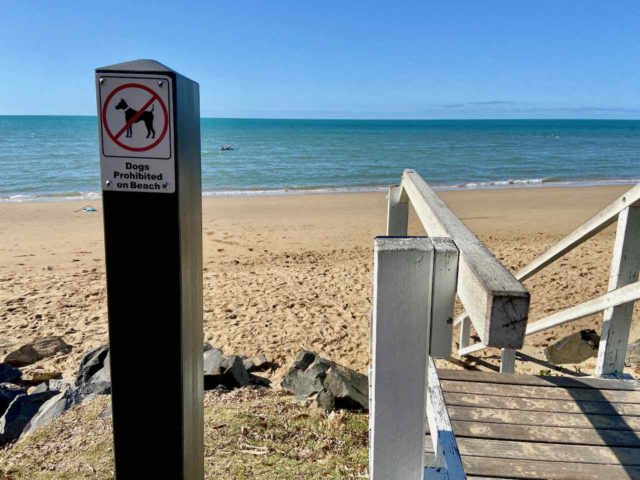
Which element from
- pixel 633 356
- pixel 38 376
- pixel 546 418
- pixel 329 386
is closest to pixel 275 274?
pixel 38 376

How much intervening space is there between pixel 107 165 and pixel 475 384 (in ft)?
7.26

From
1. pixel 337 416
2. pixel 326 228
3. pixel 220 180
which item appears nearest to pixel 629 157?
pixel 220 180

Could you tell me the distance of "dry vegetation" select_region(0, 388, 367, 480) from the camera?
3.01 metres

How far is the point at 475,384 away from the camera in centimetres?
290

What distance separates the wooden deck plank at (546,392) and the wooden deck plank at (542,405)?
0.04m

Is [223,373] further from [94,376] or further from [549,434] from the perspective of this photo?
[549,434]

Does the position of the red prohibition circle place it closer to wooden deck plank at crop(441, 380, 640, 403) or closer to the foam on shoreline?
wooden deck plank at crop(441, 380, 640, 403)

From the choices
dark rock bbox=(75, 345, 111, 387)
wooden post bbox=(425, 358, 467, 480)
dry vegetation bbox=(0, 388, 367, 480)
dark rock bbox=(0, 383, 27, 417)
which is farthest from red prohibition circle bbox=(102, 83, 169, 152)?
dark rock bbox=(0, 383, 27, 417)

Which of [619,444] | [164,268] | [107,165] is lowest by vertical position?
[619,444]

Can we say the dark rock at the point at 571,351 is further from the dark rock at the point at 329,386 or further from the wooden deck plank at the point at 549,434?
the wooden deck plank at the point at 549,434

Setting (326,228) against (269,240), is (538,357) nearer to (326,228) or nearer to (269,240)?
(269,240)

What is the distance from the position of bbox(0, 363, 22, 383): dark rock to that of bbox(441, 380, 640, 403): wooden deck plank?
404 centimetres

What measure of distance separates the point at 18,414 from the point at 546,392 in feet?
11.7

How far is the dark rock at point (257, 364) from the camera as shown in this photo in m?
5.18
